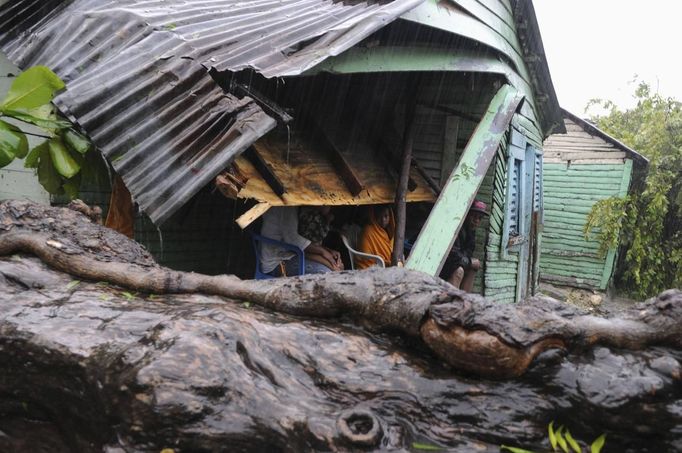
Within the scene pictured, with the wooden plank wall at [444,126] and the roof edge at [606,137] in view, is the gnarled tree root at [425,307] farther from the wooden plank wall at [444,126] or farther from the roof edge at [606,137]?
the roof edge at [606,137]

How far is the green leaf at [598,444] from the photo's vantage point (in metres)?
1.73

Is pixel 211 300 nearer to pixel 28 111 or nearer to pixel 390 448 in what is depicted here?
pixel 390 448

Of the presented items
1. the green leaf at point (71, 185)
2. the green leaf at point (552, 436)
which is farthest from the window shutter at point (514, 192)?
the green leaf at point (552, 436)

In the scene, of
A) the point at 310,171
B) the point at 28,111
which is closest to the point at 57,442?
the point at 28,111

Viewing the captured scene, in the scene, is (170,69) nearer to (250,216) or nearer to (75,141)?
(75,141)

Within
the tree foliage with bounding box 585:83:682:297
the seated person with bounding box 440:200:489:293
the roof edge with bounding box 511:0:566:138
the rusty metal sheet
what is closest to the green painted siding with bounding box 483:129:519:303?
the seated person with bounding box 440:200:489:293

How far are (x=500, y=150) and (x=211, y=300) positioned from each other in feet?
17.4

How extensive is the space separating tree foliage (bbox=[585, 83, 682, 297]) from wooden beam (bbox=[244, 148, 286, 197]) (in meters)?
10.5

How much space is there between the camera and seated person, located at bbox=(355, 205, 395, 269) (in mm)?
6074

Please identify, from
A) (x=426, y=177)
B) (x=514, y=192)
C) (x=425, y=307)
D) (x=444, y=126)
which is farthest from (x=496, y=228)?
(x=425, y=307)

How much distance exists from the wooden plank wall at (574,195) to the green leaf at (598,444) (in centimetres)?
1273

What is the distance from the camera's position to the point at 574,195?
13688 mm

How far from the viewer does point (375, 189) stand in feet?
19.2

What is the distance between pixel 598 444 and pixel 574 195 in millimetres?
12989
